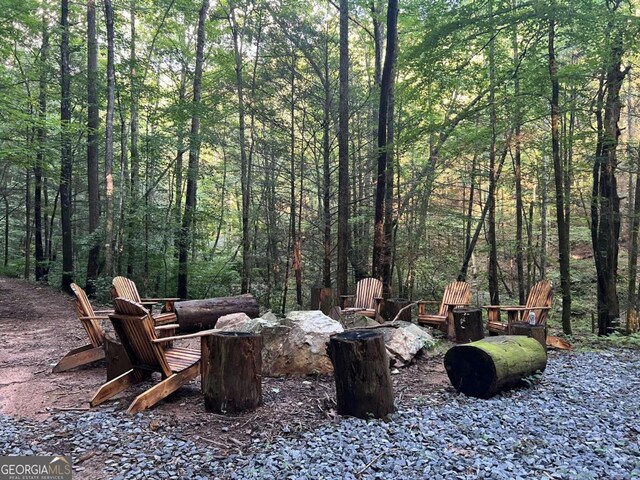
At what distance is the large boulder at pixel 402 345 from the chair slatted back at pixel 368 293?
6.16ft

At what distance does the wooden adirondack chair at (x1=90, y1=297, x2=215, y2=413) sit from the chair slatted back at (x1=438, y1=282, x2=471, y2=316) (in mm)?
4620

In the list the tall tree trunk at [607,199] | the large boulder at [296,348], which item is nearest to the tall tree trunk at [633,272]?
the tall tree trunk at [607,199]

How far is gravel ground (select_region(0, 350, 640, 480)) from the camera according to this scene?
7.80 feet

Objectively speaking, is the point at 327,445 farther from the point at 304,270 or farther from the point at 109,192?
the point at 304,270

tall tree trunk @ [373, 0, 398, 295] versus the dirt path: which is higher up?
tall tree trunk @ [373, 0, 398, 295]

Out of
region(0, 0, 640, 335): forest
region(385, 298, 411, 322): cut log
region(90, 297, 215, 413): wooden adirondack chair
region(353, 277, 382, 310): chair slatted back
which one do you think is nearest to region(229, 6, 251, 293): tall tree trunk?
region(0, 0, 640, 335): forest

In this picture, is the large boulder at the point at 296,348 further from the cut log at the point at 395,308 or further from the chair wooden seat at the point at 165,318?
the cut log at the point at 395,308

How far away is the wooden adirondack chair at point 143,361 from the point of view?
3424 mm

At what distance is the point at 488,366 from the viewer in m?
3.68

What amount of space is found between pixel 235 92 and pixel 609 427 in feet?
34.5

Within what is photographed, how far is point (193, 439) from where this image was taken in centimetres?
286

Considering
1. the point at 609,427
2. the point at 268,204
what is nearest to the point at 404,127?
the point at 268,204

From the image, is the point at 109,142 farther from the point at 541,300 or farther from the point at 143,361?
the point at 541,300

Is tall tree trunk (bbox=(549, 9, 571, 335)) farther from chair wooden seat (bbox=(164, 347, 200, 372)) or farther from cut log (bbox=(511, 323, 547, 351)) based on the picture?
chair wooden seat (bbox=(164, 347, 200, 372))
